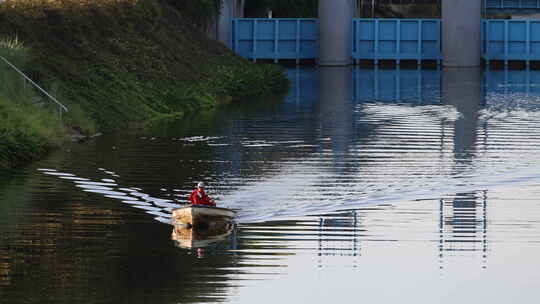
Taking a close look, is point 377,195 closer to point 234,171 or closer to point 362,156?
point 234,171

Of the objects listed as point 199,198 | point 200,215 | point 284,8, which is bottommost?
point 200,215

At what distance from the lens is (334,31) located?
8019 cm

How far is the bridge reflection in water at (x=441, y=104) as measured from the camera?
21.8 metres

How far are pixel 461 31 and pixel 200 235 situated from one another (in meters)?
58.9

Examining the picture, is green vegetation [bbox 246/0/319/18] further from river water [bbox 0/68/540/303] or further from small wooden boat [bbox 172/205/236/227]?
small wooden boat [bbox 172/205/236/227]

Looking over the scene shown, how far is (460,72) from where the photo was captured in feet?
251

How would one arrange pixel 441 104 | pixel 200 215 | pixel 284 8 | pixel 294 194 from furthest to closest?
pixel 284 8 → pixel 441 104 → pixel 294 194 → pixel 200 215

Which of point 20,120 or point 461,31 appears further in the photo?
point 461,31

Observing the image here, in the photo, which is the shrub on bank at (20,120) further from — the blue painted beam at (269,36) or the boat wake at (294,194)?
the blue painted beam at (269,36)

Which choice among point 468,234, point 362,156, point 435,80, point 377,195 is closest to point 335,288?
point 468,234

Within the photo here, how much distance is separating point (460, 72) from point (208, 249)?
56.9 m

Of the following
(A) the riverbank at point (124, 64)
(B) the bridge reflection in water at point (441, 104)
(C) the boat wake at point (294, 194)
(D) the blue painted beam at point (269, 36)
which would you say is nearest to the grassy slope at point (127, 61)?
(A) the riverbank at point (124, 64)

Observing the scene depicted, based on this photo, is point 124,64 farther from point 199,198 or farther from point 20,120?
point 199,198

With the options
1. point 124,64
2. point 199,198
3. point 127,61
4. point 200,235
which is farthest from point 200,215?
point 127,61
